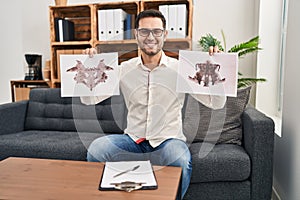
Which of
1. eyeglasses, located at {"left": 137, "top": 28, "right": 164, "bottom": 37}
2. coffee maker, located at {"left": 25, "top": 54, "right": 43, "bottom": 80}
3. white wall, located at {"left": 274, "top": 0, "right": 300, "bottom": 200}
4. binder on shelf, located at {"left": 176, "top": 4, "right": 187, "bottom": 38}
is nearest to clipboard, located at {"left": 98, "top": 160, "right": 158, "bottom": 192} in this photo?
eyeglasses, located at {"left": 137, "top": 28, "right": 164, "bottom": 37}

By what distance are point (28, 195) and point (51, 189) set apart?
0.25 feet

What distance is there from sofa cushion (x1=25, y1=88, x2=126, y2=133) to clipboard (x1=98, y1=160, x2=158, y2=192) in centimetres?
70

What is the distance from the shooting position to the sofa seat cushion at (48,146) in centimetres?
162

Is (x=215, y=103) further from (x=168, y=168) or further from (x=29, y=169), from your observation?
(x=29, y=169)

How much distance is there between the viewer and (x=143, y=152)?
1.40m

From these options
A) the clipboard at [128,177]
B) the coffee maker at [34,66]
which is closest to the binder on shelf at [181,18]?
the clipboard at [128,177]

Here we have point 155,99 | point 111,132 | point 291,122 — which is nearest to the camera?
point 155,99

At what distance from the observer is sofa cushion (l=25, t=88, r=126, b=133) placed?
192 centimetres

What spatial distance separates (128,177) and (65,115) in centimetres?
120

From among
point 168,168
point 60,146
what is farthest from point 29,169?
point 168,168

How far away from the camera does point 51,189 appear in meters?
0.97

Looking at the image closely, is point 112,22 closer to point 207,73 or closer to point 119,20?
point 119,20

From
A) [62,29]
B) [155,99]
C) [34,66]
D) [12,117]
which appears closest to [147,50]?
[155,99]

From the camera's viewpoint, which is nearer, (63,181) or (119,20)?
(63,181)
